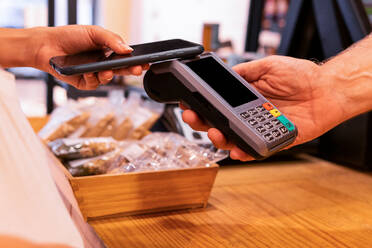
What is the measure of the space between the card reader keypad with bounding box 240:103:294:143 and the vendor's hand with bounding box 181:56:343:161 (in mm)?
144

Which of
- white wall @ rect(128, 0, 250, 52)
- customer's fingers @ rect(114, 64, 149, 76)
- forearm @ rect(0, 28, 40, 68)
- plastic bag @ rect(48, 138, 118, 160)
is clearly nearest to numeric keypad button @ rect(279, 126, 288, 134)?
customer's fingers @ rect(114, 64, 149, 76)

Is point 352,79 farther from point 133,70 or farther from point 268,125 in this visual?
point 133,70

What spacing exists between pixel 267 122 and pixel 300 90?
0.74 feet

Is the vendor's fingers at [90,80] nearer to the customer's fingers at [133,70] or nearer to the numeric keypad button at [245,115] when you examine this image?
Result: the customer's fingers at [133,70]

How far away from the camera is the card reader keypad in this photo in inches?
21.7

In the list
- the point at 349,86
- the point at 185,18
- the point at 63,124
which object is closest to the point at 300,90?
the point at 349,86

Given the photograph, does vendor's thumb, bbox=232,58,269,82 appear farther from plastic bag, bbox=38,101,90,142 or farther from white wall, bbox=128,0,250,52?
white wall, bbox=128,0,250,52

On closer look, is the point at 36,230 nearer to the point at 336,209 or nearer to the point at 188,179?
the point at 188,179

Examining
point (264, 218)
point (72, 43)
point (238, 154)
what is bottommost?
point (264, 218)

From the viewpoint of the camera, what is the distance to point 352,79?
78 cm

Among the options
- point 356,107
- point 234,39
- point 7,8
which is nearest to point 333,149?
Answer: point 356,107

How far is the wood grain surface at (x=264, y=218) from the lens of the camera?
59cm

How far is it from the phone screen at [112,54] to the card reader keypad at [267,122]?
0.14m

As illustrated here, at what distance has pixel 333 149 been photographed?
3.54 ft
